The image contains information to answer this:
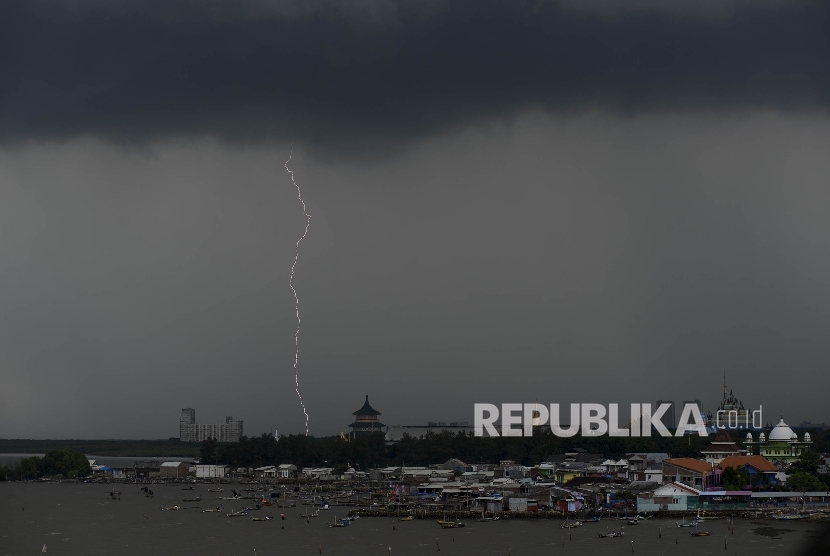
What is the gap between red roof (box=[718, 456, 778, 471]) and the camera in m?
57.5

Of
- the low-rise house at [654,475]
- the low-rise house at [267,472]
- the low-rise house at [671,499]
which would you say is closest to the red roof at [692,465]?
the low-rise house at [654,475]

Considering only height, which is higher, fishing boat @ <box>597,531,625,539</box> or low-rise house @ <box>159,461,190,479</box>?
fishing boat @ <box>597,531,625,539</box>

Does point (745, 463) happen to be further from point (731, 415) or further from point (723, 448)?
point (731, 415)

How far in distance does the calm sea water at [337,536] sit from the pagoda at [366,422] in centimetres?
6503

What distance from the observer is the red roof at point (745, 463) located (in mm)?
57469

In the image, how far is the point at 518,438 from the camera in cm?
9138

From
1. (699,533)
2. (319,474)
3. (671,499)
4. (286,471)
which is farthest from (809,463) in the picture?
(286,471)

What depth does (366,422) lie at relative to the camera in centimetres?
12150

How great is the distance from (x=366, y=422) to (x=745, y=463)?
68425 mm

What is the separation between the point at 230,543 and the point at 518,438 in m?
54.4

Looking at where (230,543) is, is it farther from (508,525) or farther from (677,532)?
(677,532)

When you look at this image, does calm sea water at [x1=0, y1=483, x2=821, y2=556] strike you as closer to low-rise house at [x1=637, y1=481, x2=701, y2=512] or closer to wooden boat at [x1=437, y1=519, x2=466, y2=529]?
wooden boat at [x1=437, y1=519, x2=466, y2=529]

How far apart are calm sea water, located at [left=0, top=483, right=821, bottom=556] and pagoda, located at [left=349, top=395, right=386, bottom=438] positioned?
213 feet

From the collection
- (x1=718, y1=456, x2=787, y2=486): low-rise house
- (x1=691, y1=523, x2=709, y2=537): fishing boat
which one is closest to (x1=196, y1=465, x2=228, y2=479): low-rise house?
(x1=718, y1=456, x2=787, y2=486): low-rise house
